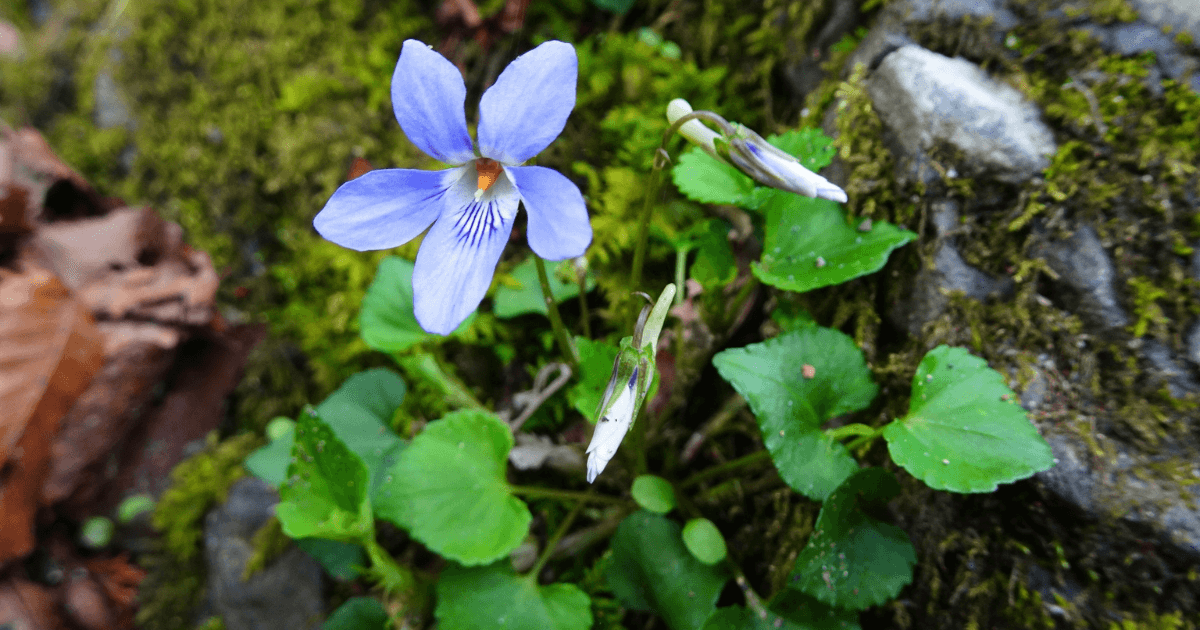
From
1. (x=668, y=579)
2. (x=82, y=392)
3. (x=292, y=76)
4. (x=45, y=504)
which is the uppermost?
(x=292, y=76)

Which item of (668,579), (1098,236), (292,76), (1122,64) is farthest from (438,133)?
(292,76)

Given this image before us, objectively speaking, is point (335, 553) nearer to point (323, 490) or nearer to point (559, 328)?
point (323, 490)

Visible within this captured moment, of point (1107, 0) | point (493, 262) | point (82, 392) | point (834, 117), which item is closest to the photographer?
point (493, 262)

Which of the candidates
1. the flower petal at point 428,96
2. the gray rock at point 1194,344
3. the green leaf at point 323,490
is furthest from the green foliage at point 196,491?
the gray rock at point 1194,344

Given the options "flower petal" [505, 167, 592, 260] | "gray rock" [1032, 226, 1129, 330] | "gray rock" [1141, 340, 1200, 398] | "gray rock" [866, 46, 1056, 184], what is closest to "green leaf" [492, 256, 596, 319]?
"flower petal" [505, 167, 592, 260]

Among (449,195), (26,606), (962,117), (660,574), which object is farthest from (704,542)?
(26,606)

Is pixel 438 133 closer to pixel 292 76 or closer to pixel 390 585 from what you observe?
pixel 390 585

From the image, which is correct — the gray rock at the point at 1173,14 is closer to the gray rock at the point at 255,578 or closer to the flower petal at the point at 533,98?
the flower petal at the point at 533,98
